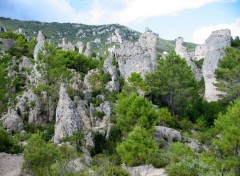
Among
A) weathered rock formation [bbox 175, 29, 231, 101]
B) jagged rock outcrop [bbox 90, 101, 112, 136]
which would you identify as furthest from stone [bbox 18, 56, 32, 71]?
weathered rock formation [bbox 175, 29, 231, 101]

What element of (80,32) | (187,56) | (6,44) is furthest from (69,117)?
(80,32)

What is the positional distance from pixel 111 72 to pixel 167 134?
51.9ft

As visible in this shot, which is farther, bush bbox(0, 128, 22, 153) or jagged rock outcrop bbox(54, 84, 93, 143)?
jagged rock outcrop bbox(54, 84, 93, 143)

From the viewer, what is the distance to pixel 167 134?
41.2m

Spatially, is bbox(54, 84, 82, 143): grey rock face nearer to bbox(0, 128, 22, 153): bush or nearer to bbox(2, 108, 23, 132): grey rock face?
bbox(0, 128, 22, 153): bush

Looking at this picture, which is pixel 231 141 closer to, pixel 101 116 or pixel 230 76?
pixel 101 116

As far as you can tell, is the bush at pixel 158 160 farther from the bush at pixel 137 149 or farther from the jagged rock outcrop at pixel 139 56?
the jagged rock outcrop at pixel 139 56

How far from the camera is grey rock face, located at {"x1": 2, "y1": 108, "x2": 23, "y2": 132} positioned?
4384 cm

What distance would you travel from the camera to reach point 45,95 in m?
48.2

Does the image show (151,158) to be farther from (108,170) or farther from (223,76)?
(223,76)

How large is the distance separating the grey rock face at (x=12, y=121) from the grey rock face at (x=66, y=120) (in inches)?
265

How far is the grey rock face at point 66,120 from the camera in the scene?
39.0 metres

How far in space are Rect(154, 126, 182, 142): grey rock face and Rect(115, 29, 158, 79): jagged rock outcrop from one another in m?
14.1

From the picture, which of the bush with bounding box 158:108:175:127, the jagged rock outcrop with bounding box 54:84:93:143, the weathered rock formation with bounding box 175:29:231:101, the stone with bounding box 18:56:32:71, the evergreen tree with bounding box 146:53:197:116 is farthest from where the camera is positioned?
the stone with bounding box 18:56:32:71
